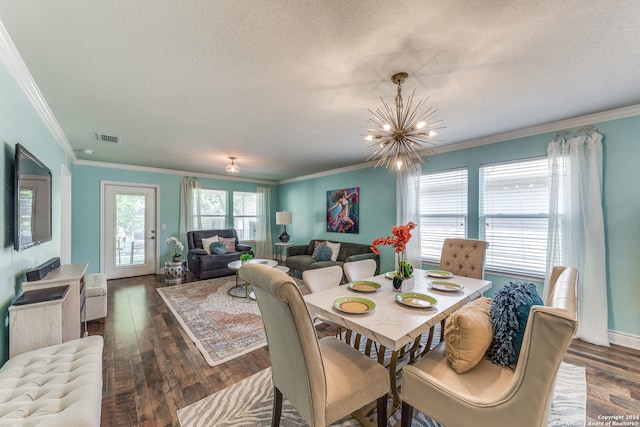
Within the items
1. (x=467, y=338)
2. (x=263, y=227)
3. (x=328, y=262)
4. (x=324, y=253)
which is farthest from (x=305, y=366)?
(x=263, y=227)

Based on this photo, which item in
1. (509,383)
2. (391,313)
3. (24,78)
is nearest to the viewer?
(509,383)

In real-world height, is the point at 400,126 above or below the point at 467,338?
above

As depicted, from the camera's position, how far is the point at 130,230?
5168 millimetres

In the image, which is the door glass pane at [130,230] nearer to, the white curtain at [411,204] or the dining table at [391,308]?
the dining table at [391,308]

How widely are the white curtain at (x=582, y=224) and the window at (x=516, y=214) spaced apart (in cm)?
15

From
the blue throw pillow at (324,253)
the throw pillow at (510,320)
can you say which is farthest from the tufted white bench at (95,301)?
the throw pillow at (510,320)

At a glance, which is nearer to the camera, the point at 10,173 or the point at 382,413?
the point at 382,413

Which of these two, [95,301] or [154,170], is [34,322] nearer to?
[95,301]

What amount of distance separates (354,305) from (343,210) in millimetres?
3873

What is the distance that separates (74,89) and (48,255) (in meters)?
2.01

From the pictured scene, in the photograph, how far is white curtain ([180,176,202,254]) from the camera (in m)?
5.69

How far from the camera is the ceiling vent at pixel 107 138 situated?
3230 mm

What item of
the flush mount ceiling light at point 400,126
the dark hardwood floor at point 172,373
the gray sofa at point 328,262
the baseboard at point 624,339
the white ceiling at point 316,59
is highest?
the white ceiling at point 316,59

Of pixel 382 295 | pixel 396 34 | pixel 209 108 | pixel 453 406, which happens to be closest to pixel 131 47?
pixel 209 108
